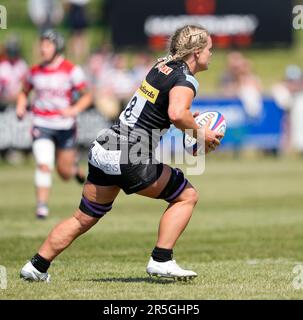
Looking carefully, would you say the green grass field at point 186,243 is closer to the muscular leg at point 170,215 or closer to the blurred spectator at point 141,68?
the muscular leg at point 170,215

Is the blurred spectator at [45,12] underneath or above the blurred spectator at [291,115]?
above

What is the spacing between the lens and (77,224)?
835cm

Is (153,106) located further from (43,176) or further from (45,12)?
(45,12)

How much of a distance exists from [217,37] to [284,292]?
73.2ft

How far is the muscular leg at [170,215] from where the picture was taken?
819 centimetres

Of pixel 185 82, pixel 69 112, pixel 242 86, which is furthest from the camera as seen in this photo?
pixel 242 86

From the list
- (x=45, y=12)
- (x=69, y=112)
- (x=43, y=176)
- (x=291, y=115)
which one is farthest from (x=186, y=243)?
(x=45, y=12)

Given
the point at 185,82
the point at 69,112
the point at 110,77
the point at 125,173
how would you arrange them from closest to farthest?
the point at 185,82 < the point at 125,173 < the point at 69,112 < the point at 110,77

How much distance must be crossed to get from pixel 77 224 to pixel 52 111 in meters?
5.62

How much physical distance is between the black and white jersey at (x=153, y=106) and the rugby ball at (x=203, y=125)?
0.22 meters

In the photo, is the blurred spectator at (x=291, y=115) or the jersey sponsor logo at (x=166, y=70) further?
the blurred spectator at (x=291, y=115)

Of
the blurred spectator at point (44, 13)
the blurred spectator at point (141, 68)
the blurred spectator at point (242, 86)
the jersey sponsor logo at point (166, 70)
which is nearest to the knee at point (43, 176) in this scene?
the jersey sponsor logo at point (166, 70)

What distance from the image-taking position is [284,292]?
7.73 meters

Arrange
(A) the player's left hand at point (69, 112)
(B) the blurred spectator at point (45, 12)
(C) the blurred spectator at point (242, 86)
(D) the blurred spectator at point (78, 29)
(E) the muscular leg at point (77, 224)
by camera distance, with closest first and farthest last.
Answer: (E) the muscular leg at point (77, 224)
(A) the player's left hand at point (69, 112)
(C) the blurred spectator at point (242, 86)
(B) the blurred spectator at point (45, 12)
(D) the blurred spectator at point (78, 29)
